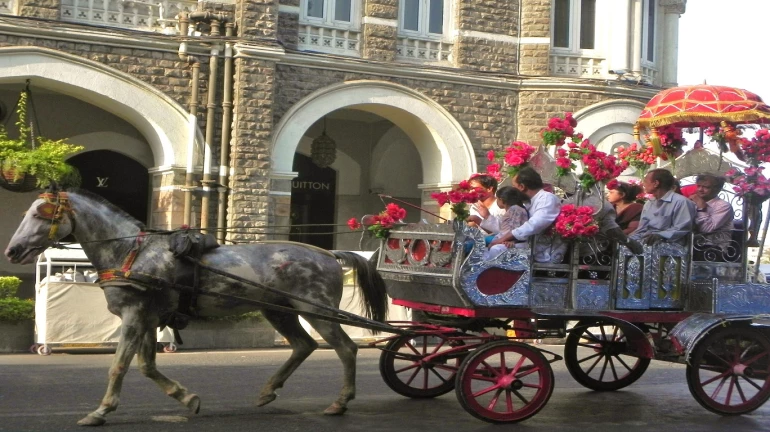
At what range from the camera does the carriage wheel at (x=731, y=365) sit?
367 inches

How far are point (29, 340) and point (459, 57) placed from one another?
372 inches

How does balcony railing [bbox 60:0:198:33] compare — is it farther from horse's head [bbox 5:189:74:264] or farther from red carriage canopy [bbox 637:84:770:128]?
red carriage canopy [bbox 637:84:770:128]

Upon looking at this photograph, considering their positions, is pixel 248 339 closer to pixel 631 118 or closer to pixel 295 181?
pixel 295 181

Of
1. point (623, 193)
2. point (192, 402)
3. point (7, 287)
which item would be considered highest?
point (623, 193)

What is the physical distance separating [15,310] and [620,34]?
1216 cm

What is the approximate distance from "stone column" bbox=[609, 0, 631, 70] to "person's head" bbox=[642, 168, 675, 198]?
11.3 metres

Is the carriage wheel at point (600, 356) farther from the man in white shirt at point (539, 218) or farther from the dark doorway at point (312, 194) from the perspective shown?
the dark doorway at point (312, 194)

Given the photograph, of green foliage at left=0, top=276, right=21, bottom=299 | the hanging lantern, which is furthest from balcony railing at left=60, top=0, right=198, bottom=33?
green foliage at left=0, top=276, right=21, bottom=299

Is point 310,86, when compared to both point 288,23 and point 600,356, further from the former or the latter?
point 600,356

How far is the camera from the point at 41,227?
330 inches

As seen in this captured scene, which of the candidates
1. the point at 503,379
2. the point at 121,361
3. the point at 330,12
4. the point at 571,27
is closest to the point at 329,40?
the point at 330,12

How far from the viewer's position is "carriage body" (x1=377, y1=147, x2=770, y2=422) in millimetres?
8836

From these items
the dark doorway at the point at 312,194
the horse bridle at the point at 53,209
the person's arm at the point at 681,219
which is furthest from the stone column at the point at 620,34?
the horse bridle at the point at 53,209

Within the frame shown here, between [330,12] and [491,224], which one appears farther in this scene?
[330,12]
